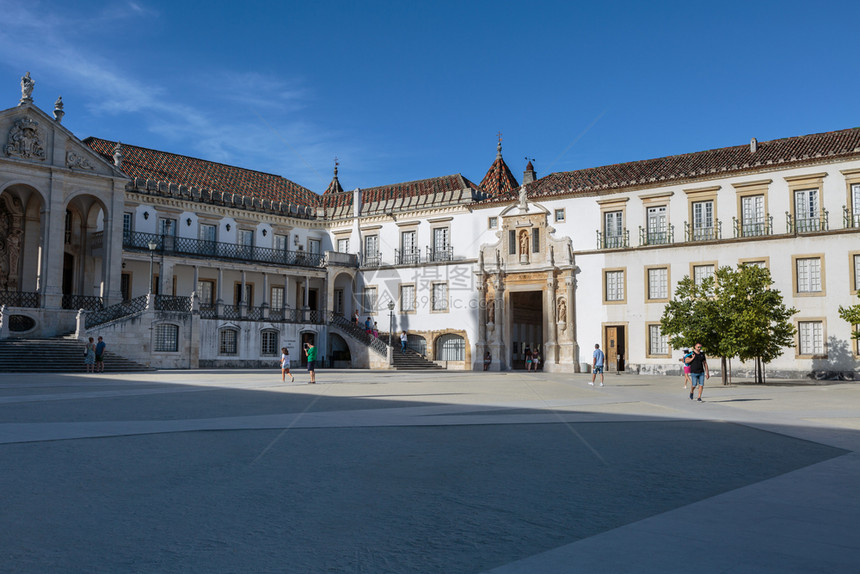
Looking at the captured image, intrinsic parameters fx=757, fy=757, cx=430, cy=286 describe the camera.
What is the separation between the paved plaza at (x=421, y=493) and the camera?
447cm

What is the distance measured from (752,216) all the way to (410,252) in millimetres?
18840

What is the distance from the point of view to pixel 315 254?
1821 inches

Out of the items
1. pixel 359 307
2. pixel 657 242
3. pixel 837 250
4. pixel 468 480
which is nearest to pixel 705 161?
pixel 657 242

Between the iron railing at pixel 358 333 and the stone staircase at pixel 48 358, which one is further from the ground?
the iron railing at pixel 358 333

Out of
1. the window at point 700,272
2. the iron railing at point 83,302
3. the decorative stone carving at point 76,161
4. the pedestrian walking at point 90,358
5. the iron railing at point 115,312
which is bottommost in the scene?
the pedestrian walking at point 90,358

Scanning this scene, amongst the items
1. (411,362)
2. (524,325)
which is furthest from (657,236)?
(411,362)

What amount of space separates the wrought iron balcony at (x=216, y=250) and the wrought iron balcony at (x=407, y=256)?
178 inches

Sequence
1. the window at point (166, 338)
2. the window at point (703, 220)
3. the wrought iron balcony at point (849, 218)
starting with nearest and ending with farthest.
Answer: the wrought iron balcony at point (849, 218) < the window at point (703, 220) < the window at point (166, 338)

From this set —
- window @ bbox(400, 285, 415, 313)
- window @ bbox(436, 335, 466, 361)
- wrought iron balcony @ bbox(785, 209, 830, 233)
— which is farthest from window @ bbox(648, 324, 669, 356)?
window @ bbox(400, 285, 415, 313)

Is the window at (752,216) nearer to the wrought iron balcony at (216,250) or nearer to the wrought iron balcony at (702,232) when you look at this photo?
the wrought iron balcony at (702,232)

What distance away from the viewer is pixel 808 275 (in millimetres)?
32375

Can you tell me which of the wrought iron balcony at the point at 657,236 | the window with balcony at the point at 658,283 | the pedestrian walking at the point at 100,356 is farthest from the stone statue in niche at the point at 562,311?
the pedestrian walking at the point at 100,356

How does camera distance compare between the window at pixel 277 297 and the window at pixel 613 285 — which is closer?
the window at pixel 613 285

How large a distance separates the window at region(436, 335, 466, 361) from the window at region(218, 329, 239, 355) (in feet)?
36.6
